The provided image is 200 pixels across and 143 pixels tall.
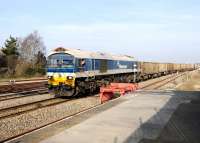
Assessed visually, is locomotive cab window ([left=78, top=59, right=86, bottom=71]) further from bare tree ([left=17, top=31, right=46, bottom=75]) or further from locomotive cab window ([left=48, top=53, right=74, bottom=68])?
bare tree ([left=17, top=31, right=46, bottom=75])

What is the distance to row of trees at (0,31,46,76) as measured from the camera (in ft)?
187

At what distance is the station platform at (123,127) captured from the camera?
29.1 feet

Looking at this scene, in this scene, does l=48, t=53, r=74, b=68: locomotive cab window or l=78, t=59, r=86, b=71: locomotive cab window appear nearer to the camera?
l=48, t=53, r=74, b=68: locomotive cab window

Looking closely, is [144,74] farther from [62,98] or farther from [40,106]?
[40,106]

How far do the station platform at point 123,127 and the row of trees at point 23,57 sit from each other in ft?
142

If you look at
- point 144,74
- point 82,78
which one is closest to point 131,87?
point 82,78

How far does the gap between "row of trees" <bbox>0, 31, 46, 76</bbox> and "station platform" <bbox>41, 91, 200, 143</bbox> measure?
142 feet

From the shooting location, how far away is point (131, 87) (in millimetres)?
22328

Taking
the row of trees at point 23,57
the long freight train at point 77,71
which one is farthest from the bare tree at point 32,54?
the long freight train at point 77,71

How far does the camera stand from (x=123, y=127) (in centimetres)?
1038

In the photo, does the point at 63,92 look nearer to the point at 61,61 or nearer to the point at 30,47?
the point at 61,61

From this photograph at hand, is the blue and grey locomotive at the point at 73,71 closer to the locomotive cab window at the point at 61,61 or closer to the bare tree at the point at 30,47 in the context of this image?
the locomotive cab window at the point at 61,61

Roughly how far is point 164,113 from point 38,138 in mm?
5741

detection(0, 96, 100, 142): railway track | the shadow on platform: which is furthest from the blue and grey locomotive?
the shadow on platform
